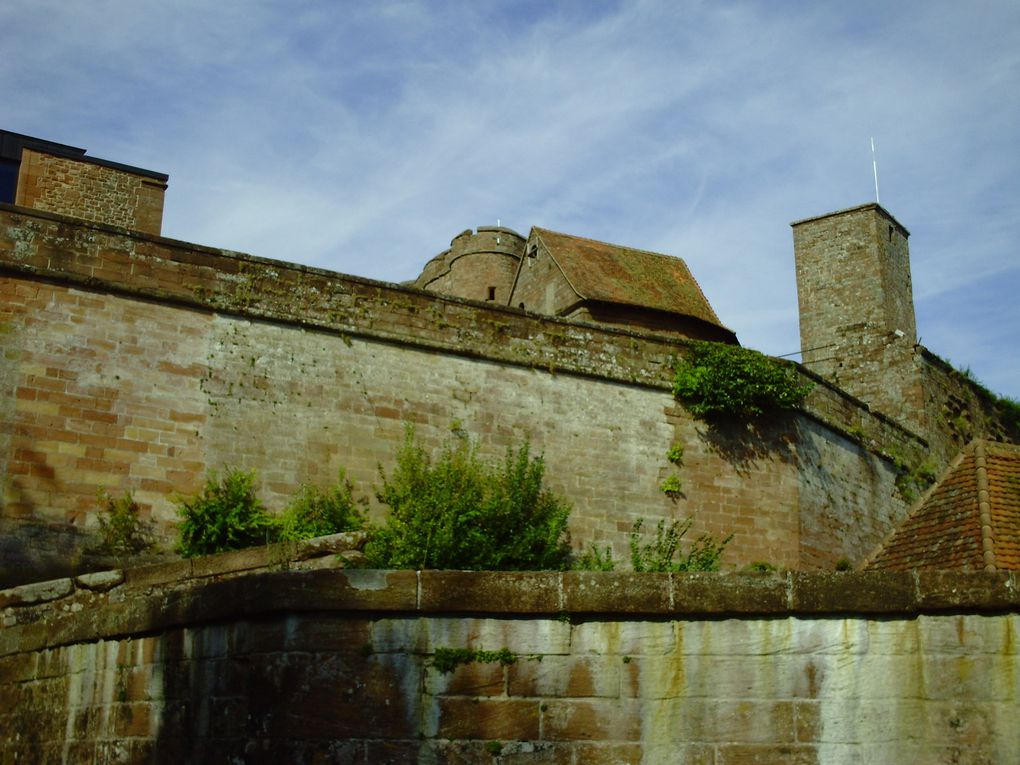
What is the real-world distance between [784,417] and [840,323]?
22.3 ft

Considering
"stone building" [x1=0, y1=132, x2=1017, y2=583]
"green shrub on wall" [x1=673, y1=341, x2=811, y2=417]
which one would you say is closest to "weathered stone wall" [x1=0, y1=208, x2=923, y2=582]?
"stone building" [x1=0, y1=132, x2=1017, y2=583]

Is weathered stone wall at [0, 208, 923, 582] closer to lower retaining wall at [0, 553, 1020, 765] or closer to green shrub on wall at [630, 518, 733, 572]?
green shrub on wall at [630, 518, 733, 572]

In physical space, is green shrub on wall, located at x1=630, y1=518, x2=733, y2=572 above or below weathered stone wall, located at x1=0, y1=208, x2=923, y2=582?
below

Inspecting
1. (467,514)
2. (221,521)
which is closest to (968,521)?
(467,514)

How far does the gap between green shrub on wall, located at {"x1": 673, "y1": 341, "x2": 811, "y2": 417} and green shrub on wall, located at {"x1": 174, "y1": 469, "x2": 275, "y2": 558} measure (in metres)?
7.25

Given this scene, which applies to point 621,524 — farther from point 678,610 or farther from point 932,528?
point 678,610

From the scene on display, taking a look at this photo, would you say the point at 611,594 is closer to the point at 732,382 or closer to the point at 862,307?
the point at 732,382

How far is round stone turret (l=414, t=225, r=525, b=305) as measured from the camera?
34.9m

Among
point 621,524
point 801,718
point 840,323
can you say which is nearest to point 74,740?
point 801,718

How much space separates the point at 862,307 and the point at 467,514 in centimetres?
1342

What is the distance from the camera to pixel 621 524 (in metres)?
19.3

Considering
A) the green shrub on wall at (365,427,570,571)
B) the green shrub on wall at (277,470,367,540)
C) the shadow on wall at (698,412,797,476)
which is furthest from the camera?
the shadow on wall at (698,412,797,476)

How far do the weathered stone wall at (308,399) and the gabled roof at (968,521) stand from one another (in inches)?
233

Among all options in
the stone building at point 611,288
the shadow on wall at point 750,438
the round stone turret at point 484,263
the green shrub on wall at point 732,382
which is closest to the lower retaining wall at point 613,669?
the green shrub on wall at point 732,382
